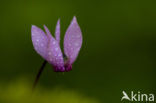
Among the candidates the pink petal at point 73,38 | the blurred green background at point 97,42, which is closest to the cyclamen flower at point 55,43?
the pink petal at point 73,38

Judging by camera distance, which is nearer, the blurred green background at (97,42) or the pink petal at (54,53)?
the pink petal at (54,53)

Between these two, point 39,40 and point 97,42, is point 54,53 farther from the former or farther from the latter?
point 97,42

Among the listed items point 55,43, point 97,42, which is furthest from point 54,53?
point 97,42

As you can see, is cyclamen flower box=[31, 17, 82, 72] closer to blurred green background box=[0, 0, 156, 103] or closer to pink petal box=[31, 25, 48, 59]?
pink petal box=[31, 25, 48, 59]

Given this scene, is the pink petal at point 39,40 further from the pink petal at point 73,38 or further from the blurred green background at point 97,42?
the blurred green background at point 97,42

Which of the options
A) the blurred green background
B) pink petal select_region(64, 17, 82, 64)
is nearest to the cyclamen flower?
pink petal select_region(64, 17, 82, 64)

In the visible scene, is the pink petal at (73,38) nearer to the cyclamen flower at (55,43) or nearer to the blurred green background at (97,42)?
the cyclamen flower at (55,43)
